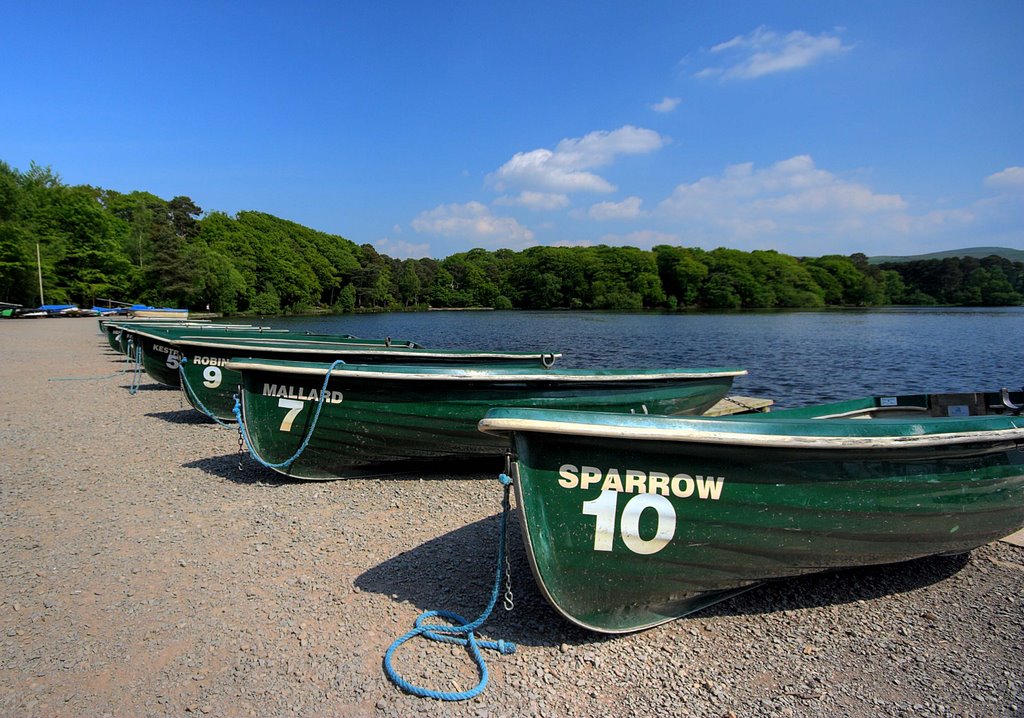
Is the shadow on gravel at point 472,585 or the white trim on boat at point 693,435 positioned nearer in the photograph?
the white trim on boat at point 693,435

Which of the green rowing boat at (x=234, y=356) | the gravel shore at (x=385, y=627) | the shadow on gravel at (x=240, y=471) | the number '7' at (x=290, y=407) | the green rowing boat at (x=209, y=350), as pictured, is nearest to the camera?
the gravel shore at (x=385, y=627)

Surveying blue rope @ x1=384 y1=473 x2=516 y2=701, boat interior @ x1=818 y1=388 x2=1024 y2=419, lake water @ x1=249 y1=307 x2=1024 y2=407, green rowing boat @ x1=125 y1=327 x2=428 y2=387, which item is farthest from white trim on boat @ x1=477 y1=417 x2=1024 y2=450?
lake water @ x1=249 y1=307 x2=1024 y2=407

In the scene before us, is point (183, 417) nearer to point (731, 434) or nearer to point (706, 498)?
point (706, 498)

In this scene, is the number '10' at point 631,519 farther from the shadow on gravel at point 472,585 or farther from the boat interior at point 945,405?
the boat interior at point 945,405

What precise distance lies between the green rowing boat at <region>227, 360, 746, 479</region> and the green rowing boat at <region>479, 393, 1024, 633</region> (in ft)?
8.54

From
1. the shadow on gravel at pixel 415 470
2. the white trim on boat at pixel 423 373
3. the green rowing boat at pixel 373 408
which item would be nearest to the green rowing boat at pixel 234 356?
the white trim on boat at pixel 423 373

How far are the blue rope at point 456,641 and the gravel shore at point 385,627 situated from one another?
0.16ft

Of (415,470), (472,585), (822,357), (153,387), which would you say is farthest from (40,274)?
(472,585)

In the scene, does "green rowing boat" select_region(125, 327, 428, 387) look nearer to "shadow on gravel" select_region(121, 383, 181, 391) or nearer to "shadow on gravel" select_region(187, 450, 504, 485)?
"shadow on gravel" select_region(121, 383, 181, 391)

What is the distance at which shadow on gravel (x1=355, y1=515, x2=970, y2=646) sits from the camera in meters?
3.71

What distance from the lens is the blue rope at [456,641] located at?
3021 mm

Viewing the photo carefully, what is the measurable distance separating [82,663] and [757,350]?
3175cm

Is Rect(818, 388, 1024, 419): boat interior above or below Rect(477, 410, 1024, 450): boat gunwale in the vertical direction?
below

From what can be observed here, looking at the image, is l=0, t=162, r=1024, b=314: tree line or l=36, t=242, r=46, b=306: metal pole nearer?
l=36, t=242, r=46, b=306: metal pole
